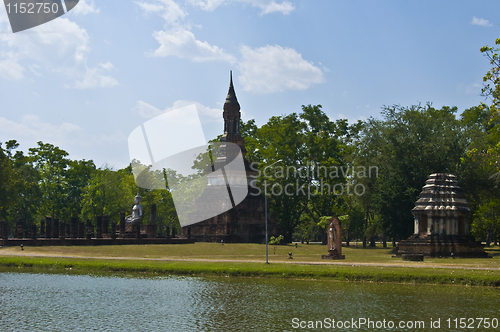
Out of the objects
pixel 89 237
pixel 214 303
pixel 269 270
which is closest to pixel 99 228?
pixel 89 237

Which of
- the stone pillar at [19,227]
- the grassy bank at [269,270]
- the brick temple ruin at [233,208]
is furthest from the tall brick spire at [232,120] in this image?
the grassy bank at [269,270]

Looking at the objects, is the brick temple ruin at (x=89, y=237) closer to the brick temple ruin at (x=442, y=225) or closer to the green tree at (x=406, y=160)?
the green tree at (x=406, y=160)

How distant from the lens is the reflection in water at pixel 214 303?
18.1 m

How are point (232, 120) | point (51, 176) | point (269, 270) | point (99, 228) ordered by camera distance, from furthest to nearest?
point (51, 176)
point (232, 120)
point (99, 228)
point (269, 270)

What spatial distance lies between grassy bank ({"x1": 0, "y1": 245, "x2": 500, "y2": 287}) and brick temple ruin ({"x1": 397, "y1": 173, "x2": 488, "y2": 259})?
13239 mm

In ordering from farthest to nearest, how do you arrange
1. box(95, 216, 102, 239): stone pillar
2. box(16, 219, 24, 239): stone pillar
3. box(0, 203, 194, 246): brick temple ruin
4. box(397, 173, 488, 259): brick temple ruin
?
box(16, 219, 24, 239): stone pillar, box(95, 216, 102, 239): stone pillar, box(0, 203, 194, 246): brick temple ruin, box(397, 173, 488, 259): brick temple ruin

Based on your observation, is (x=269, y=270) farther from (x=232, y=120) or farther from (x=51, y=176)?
(x=51, y=176)

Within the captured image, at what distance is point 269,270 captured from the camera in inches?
1217

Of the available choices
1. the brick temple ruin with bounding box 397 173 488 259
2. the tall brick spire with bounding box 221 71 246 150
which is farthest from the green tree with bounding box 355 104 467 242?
the tall brick spire with bounding box 221 71 246 150

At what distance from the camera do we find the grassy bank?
27.1 metres

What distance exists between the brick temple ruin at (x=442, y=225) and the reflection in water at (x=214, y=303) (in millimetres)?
19155

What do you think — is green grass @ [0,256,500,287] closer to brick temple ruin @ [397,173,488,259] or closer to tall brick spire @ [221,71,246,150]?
brick temple ruin @ [397,173,488,259]

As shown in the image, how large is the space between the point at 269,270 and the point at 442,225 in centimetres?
2018

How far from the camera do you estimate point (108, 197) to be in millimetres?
83062
